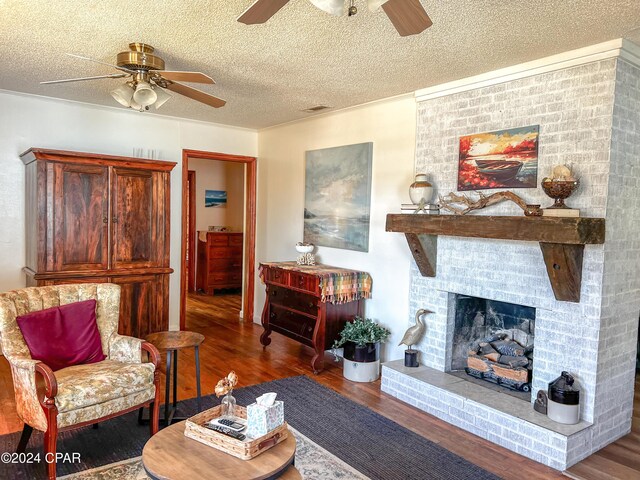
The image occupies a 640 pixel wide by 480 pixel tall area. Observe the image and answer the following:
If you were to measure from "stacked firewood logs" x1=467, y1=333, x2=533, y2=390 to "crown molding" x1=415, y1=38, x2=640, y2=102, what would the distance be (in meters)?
1.96

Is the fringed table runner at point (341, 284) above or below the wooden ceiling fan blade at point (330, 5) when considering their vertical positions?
below

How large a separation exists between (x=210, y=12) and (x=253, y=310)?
14.4 ft

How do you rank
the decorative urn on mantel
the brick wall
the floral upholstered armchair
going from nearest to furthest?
1. the floral upholstered armchair
2. the brick wall
3. the decorative urn on mantel

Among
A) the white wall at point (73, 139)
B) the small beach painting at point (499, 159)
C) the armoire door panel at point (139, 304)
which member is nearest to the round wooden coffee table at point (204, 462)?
the small beach painting at point (499, 159)

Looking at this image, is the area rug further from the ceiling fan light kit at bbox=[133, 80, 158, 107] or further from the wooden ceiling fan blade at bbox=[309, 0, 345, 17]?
the wooden ceiling fan blade at bbox=[309, 0, 345, 17]

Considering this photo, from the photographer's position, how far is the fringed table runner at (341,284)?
13.8 feet

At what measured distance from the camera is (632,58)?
9.32 ft

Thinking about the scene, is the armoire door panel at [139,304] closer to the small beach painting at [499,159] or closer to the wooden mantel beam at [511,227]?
the wooden mantel beam at [511,227]

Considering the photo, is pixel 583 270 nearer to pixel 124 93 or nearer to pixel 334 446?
pixel 334 446

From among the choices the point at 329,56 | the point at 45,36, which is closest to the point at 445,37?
the point at 329,56

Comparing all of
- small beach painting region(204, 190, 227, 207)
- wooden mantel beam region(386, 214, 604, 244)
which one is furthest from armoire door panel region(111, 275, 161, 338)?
small beach painting region(204, 190, 227, 207)

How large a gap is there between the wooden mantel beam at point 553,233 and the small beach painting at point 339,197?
3.93 feet

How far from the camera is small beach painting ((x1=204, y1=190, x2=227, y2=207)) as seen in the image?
27.9ft

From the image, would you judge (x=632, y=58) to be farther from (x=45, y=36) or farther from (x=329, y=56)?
(x=45, y=36)
